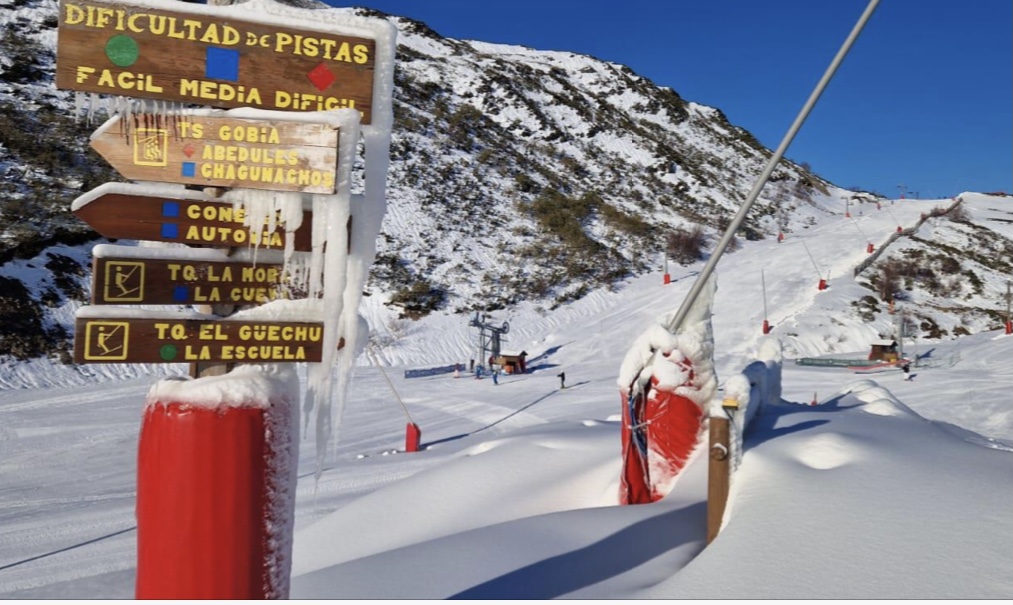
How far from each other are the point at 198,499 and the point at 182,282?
1113 millimetres

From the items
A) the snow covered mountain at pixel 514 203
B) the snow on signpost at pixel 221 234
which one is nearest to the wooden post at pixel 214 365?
the snow on signpost at pixel 221 234

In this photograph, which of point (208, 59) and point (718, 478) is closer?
point (208, 59)

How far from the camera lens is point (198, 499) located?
12.2 feet

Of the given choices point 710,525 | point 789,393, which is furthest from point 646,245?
point 710,525

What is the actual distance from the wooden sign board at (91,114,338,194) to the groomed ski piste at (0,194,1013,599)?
1.99 metres

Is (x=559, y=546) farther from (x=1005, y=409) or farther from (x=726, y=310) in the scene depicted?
(x=726, y=310)

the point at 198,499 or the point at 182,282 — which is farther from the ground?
the point at 182,282

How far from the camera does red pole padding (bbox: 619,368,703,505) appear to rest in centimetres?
756

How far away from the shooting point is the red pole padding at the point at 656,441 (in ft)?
24.8

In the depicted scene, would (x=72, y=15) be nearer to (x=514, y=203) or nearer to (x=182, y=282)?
(x=182, y=282)

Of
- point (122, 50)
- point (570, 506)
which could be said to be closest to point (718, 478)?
point (570, 506)

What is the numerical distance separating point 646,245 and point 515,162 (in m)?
15.3

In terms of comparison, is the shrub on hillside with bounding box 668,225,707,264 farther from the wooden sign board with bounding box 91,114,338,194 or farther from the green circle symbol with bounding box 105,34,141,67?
the green circle symbol with bounding box 105,34,141,67

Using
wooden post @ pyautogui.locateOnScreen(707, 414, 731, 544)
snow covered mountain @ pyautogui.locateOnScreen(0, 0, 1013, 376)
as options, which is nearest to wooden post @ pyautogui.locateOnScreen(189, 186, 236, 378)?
wooden post @ pyautogui.locateOnScreen(707, 414, 731, 544)
